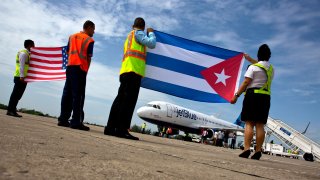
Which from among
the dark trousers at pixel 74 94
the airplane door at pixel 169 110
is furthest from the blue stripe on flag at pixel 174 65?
the airplane door at pixel 169 110

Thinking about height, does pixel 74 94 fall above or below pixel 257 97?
below

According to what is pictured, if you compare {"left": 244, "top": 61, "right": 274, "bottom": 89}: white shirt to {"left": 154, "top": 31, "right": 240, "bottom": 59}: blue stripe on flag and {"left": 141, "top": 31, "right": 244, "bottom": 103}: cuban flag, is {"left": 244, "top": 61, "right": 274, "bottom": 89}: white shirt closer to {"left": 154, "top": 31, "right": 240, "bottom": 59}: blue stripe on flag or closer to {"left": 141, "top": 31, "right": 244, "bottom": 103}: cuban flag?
{"left": 141, "top": 31, "right": 244, "bottom": 103}: cuban flag

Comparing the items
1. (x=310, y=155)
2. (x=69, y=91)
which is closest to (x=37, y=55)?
(x=69, y=91)

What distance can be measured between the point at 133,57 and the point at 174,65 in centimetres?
207

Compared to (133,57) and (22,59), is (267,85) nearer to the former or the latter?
(133,57)

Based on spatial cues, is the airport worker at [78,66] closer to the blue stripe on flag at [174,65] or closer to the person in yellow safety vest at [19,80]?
the blue stripe on flag at [174,65]

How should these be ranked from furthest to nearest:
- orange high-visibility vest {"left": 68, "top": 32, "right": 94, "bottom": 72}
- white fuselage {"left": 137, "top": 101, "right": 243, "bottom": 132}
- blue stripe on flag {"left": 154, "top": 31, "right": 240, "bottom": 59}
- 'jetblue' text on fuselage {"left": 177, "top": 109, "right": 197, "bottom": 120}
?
'jetblue' text on fuselage {"left": 177, "top": 109, "right": 197, "bottom": 120} < white fuselage {"left": 137, "top": 101, "right": 243, "bottom": 132} < blue stripe on flag {"left": 154, "top": 31, "right": 240, "bottom": 59} < orange high-visibility vest {"left": 68, "top": 32, "right": 94, "bottom": 72}

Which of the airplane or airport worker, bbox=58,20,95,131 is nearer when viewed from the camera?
airport worker, bbox=58,20,95,131

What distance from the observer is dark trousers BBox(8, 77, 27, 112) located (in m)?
6.75

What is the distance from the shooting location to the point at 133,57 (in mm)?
4938

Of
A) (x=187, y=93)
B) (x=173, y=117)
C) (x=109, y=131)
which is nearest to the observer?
(x=109, y=131)

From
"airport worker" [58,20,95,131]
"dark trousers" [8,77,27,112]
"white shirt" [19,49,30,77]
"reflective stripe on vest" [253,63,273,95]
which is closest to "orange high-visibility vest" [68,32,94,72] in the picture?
"airport worker" [58,20,95,131]

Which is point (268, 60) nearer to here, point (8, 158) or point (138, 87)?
point (138, 87)

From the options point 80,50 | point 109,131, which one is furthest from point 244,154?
point 80,50
